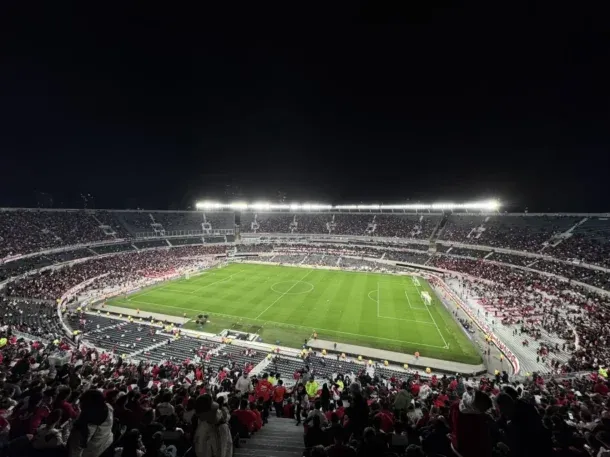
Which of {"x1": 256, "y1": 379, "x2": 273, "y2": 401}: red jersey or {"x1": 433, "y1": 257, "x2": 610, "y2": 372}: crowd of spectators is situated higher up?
{"x1": 256, "y1": 379, "x2": 273, "y2": 401}: red jersey

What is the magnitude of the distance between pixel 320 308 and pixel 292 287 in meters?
10.3

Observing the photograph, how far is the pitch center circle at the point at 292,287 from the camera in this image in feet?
149

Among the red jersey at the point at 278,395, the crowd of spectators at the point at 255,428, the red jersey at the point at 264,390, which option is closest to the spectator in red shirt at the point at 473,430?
the crowd of spectators at the point at 255,428

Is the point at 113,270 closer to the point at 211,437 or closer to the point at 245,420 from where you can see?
the point at 245,420

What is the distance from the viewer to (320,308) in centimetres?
3850

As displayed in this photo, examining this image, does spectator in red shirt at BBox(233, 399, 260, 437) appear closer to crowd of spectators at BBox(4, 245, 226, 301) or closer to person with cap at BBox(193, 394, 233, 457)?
person with cap at BBox(193, 394, 233, 457)

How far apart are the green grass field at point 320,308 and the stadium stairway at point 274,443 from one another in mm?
20146

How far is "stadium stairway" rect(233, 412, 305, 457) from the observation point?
261 inches

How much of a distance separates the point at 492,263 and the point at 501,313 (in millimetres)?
21405

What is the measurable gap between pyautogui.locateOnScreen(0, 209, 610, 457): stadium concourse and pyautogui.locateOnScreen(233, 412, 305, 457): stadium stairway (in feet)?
0.23

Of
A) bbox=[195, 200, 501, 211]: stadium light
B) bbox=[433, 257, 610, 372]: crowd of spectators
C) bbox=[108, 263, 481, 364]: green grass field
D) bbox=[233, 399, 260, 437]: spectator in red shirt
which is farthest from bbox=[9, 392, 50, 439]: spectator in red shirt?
bbox=[195, 200, 501, 211]: stadium light

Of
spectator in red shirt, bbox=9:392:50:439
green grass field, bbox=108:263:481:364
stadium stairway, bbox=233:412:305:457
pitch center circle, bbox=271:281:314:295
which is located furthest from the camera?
pitch center circle, bbox=271:281:314:295

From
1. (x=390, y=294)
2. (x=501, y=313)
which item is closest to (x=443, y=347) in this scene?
(x=501, y=313)

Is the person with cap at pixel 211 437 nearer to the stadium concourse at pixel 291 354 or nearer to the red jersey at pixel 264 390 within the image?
the stadium concourse at pixel 291 354
